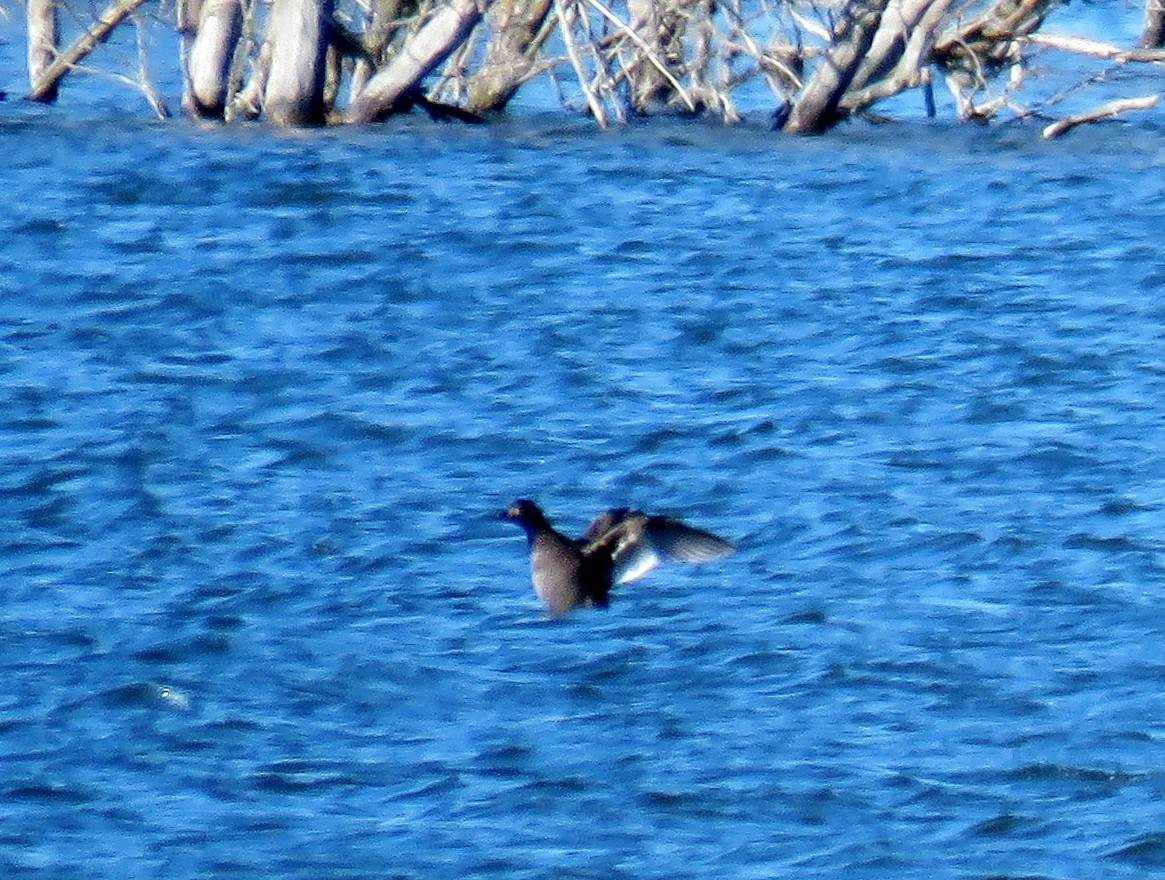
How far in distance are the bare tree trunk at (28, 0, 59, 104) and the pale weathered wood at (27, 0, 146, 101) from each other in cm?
3

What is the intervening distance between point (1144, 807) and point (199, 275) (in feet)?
24.5

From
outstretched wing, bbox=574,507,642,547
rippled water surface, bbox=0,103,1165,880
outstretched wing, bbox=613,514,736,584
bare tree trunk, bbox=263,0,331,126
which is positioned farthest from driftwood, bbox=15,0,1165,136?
outstretched wing, bbox=613,514,736,584

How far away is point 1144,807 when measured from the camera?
4676 mm

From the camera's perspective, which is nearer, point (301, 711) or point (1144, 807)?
point (1144, 807)

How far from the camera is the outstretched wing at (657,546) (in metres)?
5.46

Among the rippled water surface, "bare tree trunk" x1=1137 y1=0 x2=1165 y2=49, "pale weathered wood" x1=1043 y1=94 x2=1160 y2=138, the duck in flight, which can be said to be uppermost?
"bare tree trunk" x1=1137 y1=0 x2=1165 y2=49

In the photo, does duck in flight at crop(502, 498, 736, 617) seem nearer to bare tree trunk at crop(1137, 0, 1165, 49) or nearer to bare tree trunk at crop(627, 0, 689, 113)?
bare tree trunk at crop(627, 0, 689, 113)

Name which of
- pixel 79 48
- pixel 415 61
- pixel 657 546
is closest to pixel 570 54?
pixel 415 61

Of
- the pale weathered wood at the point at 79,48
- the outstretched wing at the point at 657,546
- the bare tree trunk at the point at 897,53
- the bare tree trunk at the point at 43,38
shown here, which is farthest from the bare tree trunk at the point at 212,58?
the outstretched wing at the point at 657,546

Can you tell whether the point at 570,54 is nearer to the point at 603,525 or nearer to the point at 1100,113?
the point at 1100,113

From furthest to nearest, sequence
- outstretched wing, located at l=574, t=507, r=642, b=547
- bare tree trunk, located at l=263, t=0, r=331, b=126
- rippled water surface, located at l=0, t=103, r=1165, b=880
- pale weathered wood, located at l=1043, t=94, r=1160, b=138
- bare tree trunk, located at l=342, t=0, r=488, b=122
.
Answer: bare tree trunk, located at l=263, t=0, r=331, b=126
bare tree trunk, located at l=342, t=0, r=488, b=122
pale weathered wood, located at l=1043, t=94, r=1160, b=138
outstretched wing, located at l=574, t=507, r=642, b=547
rippled water surface, located at l=0, t=103, r=1165, b=880

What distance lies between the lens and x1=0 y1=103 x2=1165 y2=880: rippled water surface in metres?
4.66

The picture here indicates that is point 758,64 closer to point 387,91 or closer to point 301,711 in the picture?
point 387,91

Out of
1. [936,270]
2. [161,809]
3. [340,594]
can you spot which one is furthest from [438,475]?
[936,270]
